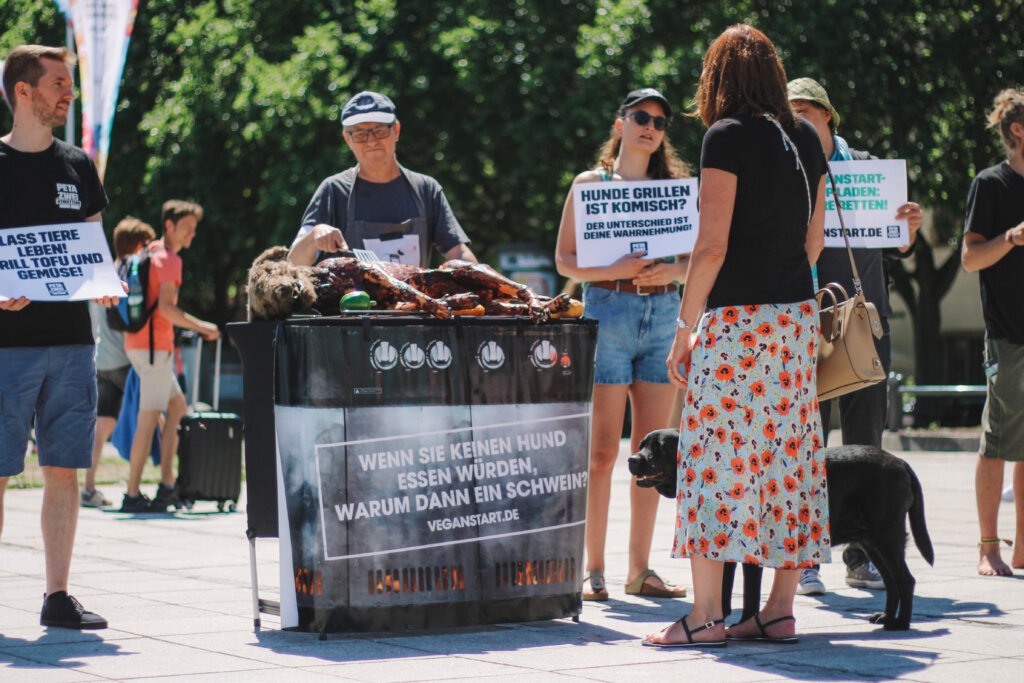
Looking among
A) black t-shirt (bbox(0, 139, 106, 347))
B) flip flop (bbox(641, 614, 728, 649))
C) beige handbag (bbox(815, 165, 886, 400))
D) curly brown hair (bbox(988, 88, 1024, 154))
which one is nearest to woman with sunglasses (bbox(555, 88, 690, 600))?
beige handbag (bbox(815, 165, 886, 400))

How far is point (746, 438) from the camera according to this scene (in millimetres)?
4918

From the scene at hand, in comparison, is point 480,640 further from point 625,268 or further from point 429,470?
point 625,268

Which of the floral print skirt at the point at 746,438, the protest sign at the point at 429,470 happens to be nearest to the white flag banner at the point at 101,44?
the protest sign at the point at 429,470

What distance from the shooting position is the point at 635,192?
6.36 m

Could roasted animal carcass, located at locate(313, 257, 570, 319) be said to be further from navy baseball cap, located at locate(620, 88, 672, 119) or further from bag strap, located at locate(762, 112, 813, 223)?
navy baseball cap, located at locate(620, 88, 672, 119)

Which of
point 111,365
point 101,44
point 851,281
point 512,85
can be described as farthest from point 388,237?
point 512,85

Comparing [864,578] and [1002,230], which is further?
[1002,230]

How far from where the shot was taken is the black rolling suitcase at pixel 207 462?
10.3 m

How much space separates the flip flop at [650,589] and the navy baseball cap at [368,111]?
239 centimetres

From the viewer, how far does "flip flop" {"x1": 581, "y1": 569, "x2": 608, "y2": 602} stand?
6.27m

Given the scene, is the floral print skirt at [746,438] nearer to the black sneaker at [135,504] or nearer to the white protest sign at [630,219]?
the white protest sign at [630,219]

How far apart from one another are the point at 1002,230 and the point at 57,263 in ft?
15.3

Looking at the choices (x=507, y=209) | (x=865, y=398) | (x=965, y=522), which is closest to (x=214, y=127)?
(x=507, y=209)

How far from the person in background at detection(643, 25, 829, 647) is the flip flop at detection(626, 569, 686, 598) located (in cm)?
125
